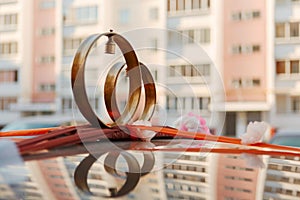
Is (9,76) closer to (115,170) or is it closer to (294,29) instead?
(294,29)

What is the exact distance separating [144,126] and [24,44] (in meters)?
14.2

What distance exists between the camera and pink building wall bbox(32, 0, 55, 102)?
14.4m

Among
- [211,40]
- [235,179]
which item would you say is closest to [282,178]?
[235,179]

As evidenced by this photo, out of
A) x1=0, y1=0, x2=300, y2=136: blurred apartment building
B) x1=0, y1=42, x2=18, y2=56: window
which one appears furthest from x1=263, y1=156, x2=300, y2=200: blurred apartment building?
x1=0, y1=42, x2=18, y2=56: window

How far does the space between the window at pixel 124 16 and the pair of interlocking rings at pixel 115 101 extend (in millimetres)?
11703

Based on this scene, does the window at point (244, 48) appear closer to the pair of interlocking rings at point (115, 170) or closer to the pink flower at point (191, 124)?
the pink flower at point (191, 124)

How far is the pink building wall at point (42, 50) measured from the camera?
14375 mm

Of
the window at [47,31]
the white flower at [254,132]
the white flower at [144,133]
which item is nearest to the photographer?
the white flower at [144,133]

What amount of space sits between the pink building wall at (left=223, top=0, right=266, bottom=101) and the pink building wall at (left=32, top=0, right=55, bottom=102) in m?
5.19

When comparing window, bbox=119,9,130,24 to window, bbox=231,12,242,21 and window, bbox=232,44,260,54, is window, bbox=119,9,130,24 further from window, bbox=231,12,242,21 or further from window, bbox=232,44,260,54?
window, bbox=232,44,260,54

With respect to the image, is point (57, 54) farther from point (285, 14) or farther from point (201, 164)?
→ point (201, 164)

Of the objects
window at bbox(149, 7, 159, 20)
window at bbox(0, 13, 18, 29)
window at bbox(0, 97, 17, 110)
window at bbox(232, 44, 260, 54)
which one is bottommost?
window at bbox(0, 97, 17, 110)

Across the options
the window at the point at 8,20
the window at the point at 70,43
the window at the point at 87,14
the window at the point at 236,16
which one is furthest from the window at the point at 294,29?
the window at the point at 8,20

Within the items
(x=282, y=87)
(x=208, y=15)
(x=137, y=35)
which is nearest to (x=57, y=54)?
(x=208, y=15)
